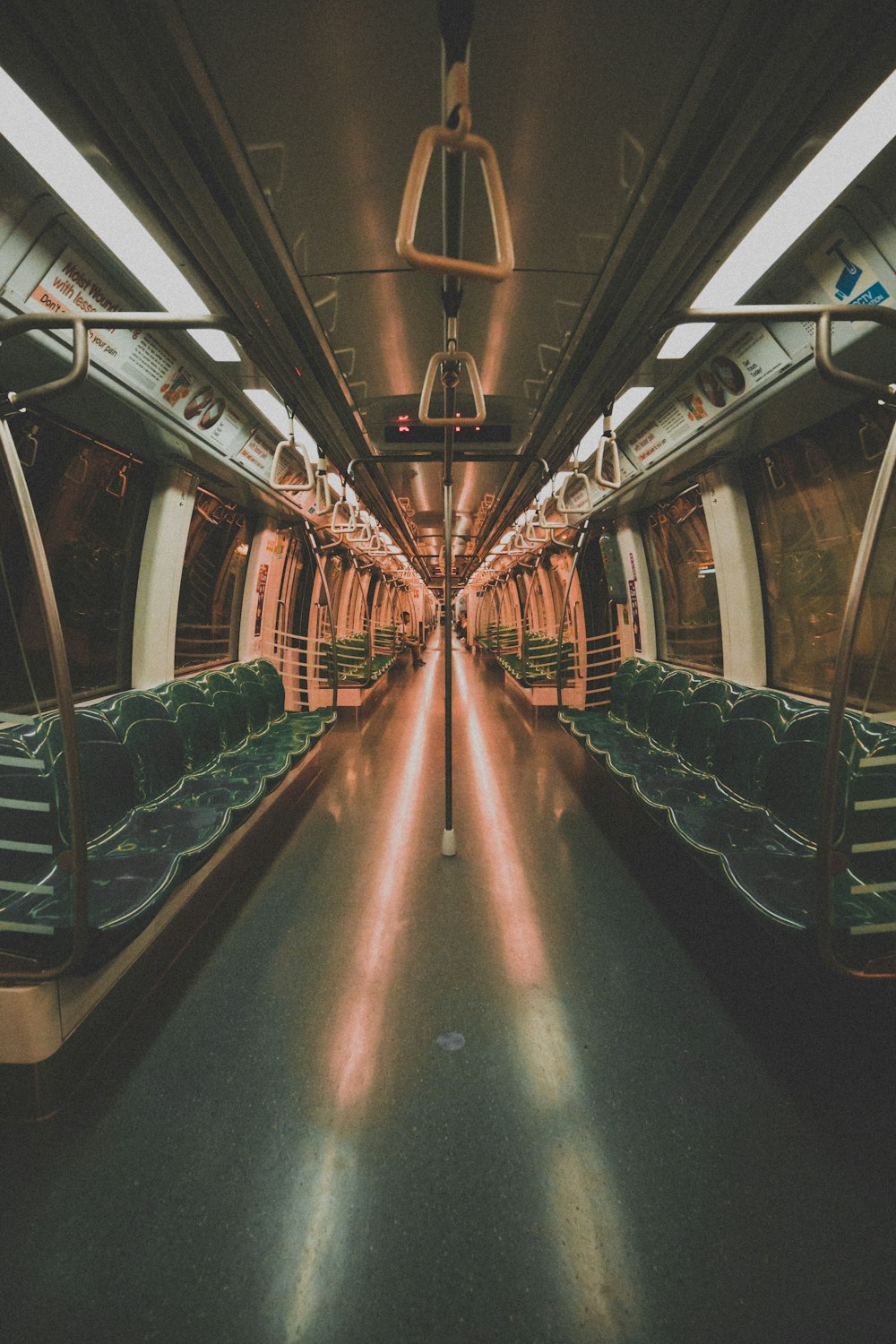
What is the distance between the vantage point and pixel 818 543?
354 centimetres

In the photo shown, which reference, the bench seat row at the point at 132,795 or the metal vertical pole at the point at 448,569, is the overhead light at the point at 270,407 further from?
the bench seat row at the point at 132,795

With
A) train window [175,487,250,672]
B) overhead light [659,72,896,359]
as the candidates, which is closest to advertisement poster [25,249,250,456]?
train window [175,487,250,672]

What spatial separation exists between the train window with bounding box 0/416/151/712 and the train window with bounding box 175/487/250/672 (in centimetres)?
68

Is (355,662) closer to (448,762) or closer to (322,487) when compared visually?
(322,487)

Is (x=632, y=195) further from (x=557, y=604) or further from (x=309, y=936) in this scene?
(x=557, y=604)

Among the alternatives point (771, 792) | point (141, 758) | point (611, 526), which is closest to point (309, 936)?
point (141, 758)

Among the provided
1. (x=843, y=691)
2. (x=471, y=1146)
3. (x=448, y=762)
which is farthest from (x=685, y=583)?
(x=471, y=1146)

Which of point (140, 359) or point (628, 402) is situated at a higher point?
point (628, 402)

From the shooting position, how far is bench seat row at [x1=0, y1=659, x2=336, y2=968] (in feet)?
6.19

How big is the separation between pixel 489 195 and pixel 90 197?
1.98 metres

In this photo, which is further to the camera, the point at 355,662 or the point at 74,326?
the point at 355,662

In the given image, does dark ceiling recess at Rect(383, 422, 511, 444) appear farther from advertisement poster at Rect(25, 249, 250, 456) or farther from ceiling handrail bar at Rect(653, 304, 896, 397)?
ceiling handrail bar at Rect(653, 304, 896, 397)

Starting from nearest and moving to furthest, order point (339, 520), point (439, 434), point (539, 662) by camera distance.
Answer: point (439, 434)
point (339, 520)
point (539, 662)

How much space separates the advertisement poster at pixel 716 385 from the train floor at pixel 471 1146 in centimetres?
335
